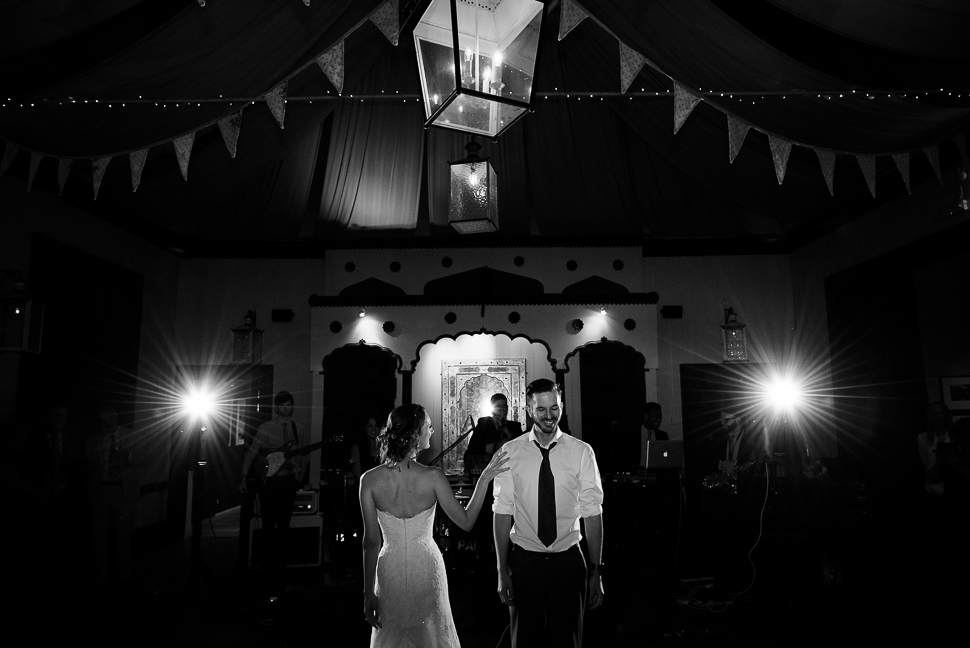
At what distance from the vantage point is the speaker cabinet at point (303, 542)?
23.2 feet

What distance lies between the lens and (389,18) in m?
4.35

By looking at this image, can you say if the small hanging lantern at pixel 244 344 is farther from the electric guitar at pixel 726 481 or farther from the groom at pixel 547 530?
the groom at pixel 547 530

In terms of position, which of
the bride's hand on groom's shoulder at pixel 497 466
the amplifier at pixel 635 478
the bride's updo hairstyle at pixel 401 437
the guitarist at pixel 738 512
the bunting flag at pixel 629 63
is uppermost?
the bunting flag at pixel 629 63

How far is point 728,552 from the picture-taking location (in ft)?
22.4

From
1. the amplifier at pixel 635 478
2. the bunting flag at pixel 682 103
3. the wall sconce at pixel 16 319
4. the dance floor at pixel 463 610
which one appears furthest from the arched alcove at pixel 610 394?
the wall sconce at pixel 16 319

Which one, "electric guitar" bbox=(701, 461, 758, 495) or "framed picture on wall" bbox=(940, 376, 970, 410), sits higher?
"framed picture on wall" bbox=(940, 376, 970, 410)

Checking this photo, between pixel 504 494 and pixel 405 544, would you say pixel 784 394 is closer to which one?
pixel 504 494

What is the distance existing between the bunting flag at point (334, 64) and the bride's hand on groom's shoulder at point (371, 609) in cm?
320

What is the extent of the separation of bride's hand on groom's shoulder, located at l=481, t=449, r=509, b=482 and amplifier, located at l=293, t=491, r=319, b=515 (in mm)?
4558

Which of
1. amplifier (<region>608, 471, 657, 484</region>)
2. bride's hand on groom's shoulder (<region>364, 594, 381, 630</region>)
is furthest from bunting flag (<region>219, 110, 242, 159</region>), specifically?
amplifier (<region>608, 471, 657, 484</region>)

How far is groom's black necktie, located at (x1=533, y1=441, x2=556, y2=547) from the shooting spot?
10.3 ft

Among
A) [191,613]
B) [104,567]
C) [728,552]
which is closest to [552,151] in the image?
[728,552]

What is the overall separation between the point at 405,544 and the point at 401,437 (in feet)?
1.66

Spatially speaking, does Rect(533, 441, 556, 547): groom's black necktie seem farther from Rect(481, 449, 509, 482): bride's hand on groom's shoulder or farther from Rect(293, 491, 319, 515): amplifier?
A: Rect(293, 491, 319, 515): amplifier
